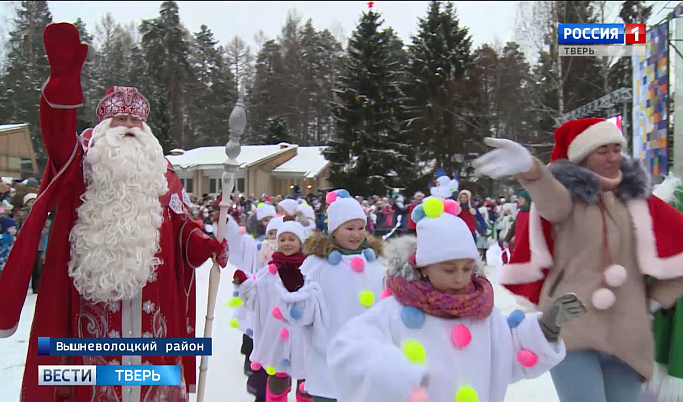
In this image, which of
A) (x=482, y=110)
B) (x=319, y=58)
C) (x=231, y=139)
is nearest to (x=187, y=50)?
(x=319, y=58)

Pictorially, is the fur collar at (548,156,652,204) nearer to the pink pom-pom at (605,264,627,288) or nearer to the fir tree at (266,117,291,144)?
the pink pom-pom at (605,264,627,288)

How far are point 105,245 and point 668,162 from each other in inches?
298

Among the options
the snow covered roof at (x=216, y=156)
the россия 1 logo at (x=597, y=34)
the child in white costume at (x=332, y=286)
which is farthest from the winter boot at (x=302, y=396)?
the snow covered roof at (x=216, y=156)

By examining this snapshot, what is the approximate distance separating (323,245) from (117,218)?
1.47 meters

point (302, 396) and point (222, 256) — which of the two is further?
point (302, 396)

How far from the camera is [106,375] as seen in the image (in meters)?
2.86

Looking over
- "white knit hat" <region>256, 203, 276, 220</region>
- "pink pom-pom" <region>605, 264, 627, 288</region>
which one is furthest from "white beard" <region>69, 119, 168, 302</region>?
"white knit hat" <region>256, 203, 276, 220</region>

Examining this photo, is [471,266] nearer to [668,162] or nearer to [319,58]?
[668,162]

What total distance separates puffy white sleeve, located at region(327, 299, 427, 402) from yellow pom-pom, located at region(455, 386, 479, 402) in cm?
32

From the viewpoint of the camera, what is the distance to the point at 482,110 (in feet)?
101

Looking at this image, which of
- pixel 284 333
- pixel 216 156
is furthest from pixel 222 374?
pixel 216 156

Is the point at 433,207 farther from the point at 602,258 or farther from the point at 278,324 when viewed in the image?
the point at 278,324
